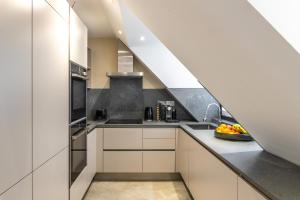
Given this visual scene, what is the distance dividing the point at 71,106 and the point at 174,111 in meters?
2.22

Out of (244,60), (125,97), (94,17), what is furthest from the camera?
(125,97)

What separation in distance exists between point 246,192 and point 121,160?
2472mm

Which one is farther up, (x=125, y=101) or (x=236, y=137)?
(x=125, y=101)

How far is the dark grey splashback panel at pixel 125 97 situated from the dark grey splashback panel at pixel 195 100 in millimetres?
619

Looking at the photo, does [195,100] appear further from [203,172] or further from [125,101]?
[203,172]

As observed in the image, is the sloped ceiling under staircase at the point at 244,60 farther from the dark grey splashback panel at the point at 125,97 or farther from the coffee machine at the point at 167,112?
the dark grey splashback panel at the point at 125,97

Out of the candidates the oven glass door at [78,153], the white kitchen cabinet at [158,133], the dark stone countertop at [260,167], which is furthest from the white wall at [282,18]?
the white kitchen cabinet at [158,133]

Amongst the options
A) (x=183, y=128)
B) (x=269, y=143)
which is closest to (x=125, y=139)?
(x=183, y=128)

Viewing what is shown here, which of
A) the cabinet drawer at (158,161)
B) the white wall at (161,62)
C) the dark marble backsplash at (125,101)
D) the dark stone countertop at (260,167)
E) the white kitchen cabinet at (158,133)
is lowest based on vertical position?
the cabinet drawer at (158,161)

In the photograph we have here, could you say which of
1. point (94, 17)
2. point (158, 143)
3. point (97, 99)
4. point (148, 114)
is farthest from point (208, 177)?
point (97, 99)

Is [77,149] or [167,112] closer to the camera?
[77,149]

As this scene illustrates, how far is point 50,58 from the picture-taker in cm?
169

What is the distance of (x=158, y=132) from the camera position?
3.57 metres

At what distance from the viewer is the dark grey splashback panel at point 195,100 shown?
4.02m
